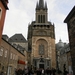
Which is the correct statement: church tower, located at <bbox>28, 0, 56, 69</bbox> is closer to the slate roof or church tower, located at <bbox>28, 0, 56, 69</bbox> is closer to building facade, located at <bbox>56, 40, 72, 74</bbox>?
building facade, located at <bbox>56, 40, 72, 74</bbox>

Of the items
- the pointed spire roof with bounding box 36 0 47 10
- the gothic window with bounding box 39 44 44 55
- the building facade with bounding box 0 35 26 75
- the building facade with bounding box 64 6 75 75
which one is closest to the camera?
the building facade with bounding box 64 6 75 75

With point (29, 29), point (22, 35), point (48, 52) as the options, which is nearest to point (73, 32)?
point (48, 52)

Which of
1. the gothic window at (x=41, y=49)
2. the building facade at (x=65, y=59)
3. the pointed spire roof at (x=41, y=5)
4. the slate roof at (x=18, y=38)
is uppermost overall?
the pointed spire roof at (x=41, y=5)

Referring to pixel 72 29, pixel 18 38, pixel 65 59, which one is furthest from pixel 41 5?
pixel 72 29

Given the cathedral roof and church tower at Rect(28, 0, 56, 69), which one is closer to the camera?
church tower at Rect(28, 0, 56, 69)

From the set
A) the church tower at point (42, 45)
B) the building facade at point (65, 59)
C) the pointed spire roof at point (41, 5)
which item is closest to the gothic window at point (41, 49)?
the church tower at point (42, 45)

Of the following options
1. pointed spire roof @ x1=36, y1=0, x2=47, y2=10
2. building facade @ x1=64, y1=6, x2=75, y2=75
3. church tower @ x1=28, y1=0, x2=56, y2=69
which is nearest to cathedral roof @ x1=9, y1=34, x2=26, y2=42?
church tower @ x1=28, y1=0, x2=56, y2=69

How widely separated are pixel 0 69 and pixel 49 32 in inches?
1369

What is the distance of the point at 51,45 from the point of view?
47.4 metres

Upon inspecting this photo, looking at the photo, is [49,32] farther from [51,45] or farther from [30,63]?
[30,63]

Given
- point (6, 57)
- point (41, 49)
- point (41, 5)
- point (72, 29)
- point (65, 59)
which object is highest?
point (41, 5)

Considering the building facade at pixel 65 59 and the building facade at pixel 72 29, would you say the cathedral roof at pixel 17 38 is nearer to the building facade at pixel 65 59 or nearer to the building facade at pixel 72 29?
the building facade at pixel 65 59

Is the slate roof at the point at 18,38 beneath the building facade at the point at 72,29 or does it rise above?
above

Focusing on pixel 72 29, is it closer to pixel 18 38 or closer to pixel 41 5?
pixel 18 38
